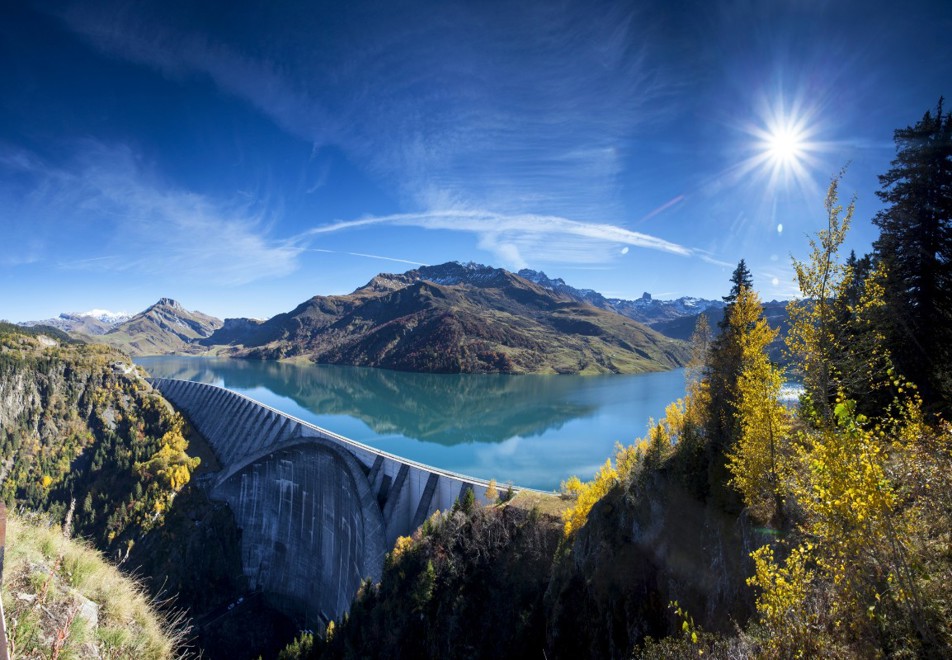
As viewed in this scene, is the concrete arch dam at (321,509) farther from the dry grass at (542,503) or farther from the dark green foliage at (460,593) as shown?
the dark green foliage at (460,593)

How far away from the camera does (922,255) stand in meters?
14.5

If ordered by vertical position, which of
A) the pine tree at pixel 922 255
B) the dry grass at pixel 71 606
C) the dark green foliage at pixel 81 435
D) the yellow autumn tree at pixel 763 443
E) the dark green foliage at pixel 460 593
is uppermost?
the pine tree at pixel 922 255

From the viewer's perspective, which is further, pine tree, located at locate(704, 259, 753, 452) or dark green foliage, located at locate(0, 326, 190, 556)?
dark green foliage, located at locate(0, 326, 190, 556)

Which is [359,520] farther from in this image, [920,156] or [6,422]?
[6,422]

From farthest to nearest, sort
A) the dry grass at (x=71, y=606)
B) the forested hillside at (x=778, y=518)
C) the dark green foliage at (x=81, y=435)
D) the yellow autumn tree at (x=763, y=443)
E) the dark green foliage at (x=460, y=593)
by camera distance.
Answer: the dark green foliage at (x=81, y=435) < the dark green foliage at (x=460, y=593) < the yellow autumn tree at (x=763, y=443) < the forested hillside at (x=778, y=518) < the dry grass at (x=71, y=606)

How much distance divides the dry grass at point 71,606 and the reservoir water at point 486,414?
39.1 metres

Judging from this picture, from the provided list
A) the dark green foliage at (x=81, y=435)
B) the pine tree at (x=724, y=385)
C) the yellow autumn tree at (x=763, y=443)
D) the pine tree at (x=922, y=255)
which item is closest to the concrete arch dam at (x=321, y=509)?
the dark green foliage at (x=81, y=435)

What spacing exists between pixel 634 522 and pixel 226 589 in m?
42.4

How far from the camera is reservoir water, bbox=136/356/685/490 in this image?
50500mm

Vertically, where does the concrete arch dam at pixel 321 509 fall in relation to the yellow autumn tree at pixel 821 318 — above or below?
below

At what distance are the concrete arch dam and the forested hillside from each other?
16.5 feet

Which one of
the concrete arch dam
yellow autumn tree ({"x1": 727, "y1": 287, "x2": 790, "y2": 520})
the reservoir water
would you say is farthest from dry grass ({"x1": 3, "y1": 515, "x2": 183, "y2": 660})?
the reservoir water

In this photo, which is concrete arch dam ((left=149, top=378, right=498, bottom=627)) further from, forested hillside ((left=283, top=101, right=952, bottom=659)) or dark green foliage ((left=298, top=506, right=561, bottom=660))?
forested hillside ((left=283, top=101, right=952, bottom=659))

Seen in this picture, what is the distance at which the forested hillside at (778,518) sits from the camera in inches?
199
